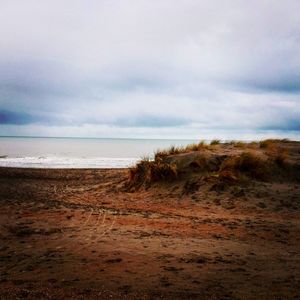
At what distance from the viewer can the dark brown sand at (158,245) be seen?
4.56m

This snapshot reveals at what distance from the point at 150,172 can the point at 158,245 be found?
644cm

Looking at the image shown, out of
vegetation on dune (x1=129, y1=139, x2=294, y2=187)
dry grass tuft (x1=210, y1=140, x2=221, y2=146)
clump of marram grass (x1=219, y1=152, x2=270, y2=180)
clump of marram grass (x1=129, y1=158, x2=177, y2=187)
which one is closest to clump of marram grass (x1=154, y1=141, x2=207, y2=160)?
vegetation on dune (x1=129, y1=139, x2=294, y2=187)

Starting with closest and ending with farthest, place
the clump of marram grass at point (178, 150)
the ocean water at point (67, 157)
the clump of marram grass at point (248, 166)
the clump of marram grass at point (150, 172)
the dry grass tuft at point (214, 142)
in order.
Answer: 1. the clump of marram grass at point (248, 166)
2. the clump of marram grass at point (150, 172)
3. the clump of marram grass at point (178, 150)
4. the dry grass tuft at point (214, 142)
5. the ocean water at point (67, 157)

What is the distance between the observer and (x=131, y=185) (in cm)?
1324

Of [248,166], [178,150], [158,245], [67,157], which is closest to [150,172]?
[178,150]

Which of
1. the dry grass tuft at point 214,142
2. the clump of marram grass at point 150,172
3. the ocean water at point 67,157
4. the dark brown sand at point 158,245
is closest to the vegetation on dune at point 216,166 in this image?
the clump of marram grass at point 150,172

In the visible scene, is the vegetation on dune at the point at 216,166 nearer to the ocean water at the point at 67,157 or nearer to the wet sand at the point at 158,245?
the wet sand at the point at 158,245

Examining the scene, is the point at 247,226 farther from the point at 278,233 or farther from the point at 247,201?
the point at 247,201

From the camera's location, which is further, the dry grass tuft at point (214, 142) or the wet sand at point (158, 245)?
the dry grass tuft at point (214, 142)

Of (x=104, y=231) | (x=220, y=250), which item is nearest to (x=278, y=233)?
(x=220, y=250)

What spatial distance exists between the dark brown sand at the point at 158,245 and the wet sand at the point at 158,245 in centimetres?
1

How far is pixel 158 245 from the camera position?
20.8 feet

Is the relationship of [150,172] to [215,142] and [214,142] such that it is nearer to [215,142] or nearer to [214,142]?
[214,142]

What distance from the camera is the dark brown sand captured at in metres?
4.56
